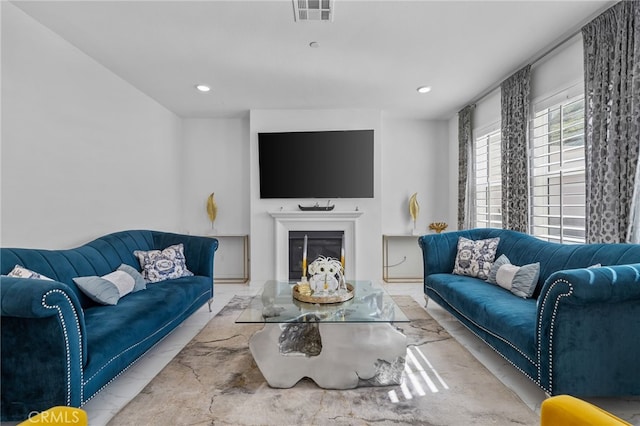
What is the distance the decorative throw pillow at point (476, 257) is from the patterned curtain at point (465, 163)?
137 cm

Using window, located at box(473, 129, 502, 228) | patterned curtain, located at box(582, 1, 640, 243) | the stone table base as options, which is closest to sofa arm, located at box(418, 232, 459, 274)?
window, located at box(473, 129, 502, 228)

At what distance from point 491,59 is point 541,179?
1310 millimetres

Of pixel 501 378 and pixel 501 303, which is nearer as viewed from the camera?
pixel 501 378

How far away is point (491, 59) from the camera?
3.29m

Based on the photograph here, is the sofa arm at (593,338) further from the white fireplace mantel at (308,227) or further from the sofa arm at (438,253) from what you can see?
the white fireplace mantel at (308,227)

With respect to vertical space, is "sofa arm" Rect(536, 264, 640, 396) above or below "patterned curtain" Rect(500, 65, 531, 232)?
below

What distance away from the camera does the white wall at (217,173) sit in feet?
17.5

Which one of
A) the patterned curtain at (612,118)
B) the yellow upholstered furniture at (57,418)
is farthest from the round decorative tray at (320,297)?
→ the patterned curtain at (612,118)

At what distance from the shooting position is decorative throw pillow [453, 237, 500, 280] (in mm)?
3297

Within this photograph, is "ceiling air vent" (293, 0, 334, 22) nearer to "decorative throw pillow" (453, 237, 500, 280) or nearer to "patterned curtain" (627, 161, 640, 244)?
"patterned curtain" (627, 161, 640, 244)

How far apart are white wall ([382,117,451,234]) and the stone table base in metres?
3.34

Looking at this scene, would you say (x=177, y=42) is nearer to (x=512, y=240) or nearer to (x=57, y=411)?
(x=57, y=411)

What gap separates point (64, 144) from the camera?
281 centimetres

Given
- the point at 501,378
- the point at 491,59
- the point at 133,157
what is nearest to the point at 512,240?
the point at 501,378
